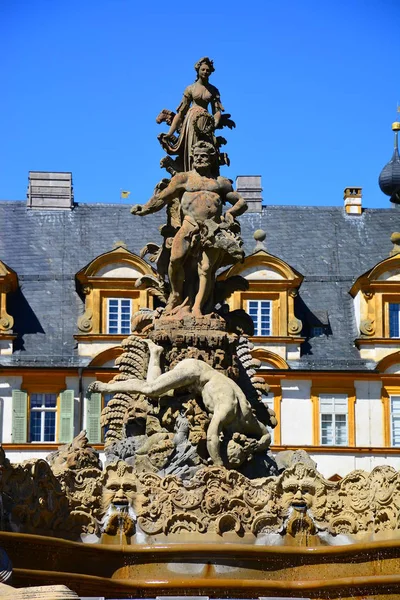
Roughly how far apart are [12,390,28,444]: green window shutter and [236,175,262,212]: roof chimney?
37.7 ft

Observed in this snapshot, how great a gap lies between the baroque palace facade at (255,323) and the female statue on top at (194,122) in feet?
102

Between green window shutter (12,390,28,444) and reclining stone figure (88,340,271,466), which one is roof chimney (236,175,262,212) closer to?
green window shutter (12,390,28,444)

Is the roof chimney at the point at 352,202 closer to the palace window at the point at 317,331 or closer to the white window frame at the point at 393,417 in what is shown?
the palace window at the point at 317,331

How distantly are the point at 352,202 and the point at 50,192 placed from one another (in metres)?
10.2

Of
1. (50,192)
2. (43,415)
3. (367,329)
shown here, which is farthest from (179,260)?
(50,192)

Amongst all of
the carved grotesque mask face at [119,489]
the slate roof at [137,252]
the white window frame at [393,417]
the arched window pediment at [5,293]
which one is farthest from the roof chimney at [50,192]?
the carved grotesque mask face at [119,489]

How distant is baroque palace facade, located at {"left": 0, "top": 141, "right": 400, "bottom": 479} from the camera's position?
213 ft

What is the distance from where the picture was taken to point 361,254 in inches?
2773

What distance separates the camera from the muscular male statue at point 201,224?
3073cm

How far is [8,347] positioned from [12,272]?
2389 millimetres

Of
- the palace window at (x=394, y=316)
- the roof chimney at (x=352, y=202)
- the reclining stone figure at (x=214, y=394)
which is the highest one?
the roof chimney at (x=352, y=202)

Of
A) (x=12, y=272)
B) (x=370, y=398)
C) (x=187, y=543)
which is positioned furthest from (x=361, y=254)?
(x=187, y=543)

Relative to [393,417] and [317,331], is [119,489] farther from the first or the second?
[317,331]

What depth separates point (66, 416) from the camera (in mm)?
64562
